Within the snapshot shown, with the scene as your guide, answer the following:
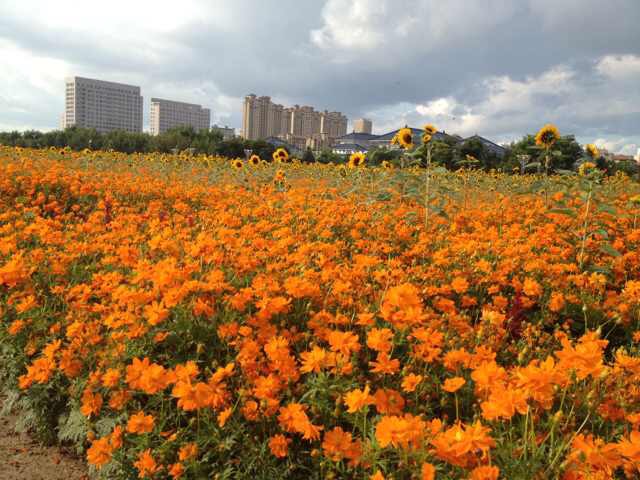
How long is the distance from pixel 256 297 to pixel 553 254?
7.83ft

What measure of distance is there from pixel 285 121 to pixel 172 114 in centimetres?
3175

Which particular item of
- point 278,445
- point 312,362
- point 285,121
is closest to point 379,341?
point 312,362

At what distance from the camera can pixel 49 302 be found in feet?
7.55

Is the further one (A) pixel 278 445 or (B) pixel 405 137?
(B) pixel 405 137

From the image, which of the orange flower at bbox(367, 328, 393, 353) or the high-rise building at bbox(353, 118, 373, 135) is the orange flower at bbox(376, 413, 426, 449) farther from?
the high-rise building at bbox(353, 118, 373, 135)

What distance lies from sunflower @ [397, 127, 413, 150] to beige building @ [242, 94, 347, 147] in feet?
240

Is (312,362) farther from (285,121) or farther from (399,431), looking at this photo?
(285,121)

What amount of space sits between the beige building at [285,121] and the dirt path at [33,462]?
76.7m

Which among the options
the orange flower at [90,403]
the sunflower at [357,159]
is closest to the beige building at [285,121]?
the sunflower at [357,159]

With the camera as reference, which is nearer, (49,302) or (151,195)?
(49,302)

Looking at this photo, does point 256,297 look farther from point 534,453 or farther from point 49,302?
point 534,453

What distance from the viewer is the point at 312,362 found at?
1.46 metres

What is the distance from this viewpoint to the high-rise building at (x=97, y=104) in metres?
88.2

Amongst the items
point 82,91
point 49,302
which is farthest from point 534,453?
point 82,91
